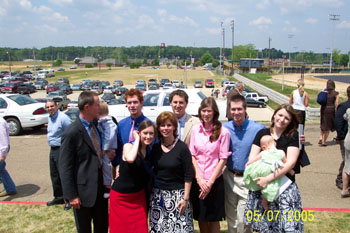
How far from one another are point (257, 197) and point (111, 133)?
72.3 inches

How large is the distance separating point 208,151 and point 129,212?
112 centimetres

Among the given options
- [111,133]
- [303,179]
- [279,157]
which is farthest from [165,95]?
[279,157]

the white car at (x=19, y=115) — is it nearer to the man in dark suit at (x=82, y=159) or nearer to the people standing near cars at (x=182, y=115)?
the man in dark suit at (x=82, y=159)

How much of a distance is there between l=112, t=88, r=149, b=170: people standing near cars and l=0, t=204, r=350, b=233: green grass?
1.68m

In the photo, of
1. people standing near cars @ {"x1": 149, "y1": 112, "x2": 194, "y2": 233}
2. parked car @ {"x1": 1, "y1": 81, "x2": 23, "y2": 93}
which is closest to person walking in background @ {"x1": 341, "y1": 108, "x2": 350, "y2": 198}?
people standing near cars @ {"x1": 149, "y1": 112, "x2": 194, "y2": 233}

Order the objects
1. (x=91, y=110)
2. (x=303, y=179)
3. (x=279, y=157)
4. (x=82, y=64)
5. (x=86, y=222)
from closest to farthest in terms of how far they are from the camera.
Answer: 1. (x=279, y=157)
2. (x=91, y=110)
3. (x=86, y=222)
4. (x=303, y=179)
5. (x=82, y=64)

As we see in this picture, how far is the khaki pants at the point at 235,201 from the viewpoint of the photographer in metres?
3.38

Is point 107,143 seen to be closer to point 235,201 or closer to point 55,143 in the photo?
point 235,201

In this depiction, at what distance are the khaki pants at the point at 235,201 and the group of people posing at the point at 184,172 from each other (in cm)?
1

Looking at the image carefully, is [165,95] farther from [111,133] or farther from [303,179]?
[111,133]

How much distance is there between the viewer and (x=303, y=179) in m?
6.44

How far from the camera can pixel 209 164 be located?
3326 millimetres

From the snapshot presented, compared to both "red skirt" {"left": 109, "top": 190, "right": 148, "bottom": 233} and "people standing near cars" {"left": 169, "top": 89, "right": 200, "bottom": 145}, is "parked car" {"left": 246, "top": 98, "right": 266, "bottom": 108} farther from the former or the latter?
"red skirt" {"left": 109, "top": 190, "right": 148, "bottom": 233}

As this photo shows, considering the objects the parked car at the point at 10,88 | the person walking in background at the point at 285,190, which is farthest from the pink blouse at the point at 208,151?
the parked car at the point at 10,88
